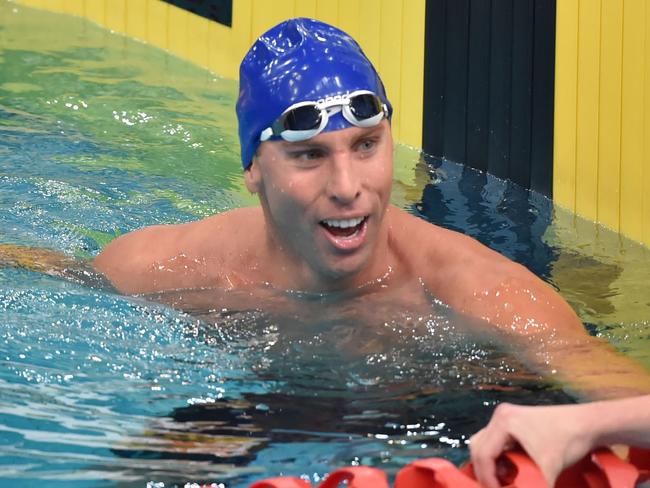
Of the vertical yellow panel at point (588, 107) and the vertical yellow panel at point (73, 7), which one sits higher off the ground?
the vertical yellow panel at point (588, 107)

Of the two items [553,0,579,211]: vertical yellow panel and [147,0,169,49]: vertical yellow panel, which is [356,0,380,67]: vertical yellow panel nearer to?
[553,0,579,211]: vertical yellow panel

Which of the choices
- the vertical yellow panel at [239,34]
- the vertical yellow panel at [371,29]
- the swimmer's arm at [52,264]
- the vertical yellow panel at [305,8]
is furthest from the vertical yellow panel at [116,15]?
the swimmer's arm at [52,264]

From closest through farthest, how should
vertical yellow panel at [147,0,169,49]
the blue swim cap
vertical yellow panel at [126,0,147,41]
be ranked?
the blue swim cap → vertical yellow panel at [147,0,169,49] → vertical yellow panel at [126,0,147,41]

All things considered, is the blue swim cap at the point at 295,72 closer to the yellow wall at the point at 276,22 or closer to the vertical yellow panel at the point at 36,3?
the yellow wall at the point at 276,22

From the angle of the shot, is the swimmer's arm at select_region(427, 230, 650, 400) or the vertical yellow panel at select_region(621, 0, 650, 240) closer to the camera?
the swimmer's arm at select_region(427, 230, 650, 400)

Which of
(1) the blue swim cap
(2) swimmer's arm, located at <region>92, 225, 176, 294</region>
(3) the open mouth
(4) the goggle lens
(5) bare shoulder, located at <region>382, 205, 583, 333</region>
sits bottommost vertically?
(2) swimmer's arm, located at <region>92, 225, 176, 294</region>

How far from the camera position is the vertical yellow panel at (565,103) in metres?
4.83

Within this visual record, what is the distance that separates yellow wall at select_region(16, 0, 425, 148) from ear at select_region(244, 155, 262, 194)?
2.57m

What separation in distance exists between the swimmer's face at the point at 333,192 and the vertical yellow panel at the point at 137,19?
4.40 m

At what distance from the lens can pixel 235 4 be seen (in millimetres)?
6848

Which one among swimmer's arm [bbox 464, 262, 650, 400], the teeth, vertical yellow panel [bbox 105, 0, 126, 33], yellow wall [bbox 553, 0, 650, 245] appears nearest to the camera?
swimmer's arm [bbox 464, 262, 650, 400]

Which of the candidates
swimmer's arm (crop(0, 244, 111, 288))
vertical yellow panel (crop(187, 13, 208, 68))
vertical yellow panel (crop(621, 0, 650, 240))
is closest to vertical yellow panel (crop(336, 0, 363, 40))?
vertical yellow panel (crop(187, 13, 208, 68))

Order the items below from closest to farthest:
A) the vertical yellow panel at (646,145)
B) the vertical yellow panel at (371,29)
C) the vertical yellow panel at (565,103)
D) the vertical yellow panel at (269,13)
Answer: the vertical yellow panel at (646,145) < the vertical yellow panel at (565,103) < the vertical yellow panel at (371,29) < the vertical yellow panel at (269,13)

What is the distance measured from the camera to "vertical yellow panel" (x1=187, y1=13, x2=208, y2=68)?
7070 mm
